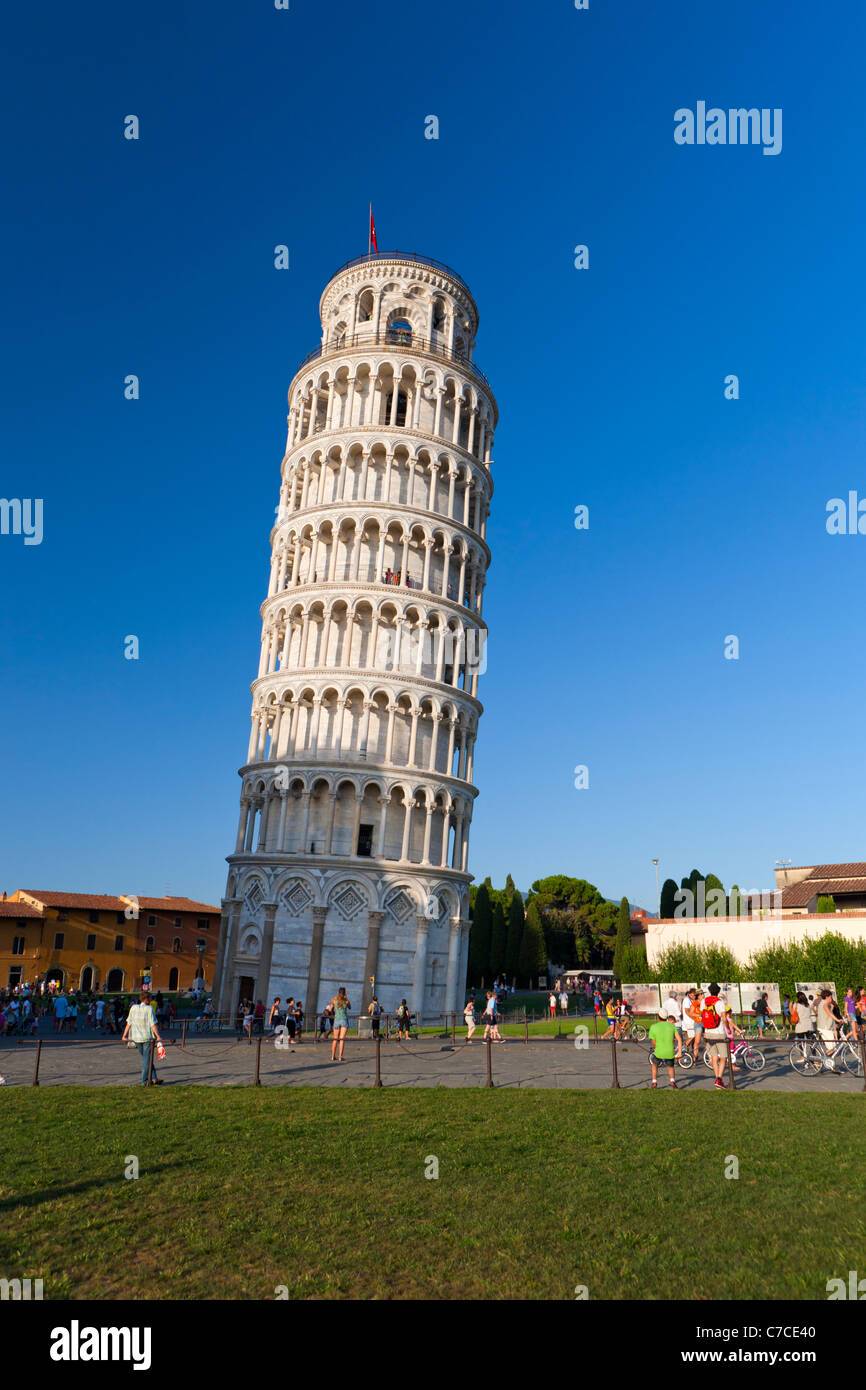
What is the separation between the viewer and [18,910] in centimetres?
7681

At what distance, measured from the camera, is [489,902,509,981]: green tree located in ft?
273

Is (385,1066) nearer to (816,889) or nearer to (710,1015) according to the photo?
(710,1015)

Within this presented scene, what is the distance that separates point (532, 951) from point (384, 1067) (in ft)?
210

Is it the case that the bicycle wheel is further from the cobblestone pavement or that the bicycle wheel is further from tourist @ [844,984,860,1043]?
tourist @ [844,984,860,1043]

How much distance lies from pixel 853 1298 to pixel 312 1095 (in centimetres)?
1246

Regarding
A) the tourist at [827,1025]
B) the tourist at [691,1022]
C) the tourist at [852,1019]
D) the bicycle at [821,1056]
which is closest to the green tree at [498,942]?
the tourist at [691,1022]

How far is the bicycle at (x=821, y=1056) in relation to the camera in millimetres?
22781

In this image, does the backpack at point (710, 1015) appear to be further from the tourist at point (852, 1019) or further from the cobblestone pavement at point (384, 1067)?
the tourist at point (852, 1019)

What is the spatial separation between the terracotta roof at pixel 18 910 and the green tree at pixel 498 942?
Result: 140 ft

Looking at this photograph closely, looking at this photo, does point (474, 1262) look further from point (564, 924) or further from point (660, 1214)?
point (564, 924)

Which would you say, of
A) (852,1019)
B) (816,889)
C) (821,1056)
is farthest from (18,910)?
(821,1056)

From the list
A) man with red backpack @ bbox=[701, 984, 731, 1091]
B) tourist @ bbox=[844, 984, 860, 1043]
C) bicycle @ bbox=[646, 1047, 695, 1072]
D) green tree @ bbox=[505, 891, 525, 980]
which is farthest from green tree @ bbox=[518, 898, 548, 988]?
man with red backpack @ bbox=[701, 984, 731, 1091]

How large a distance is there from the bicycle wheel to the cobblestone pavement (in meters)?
0.28
